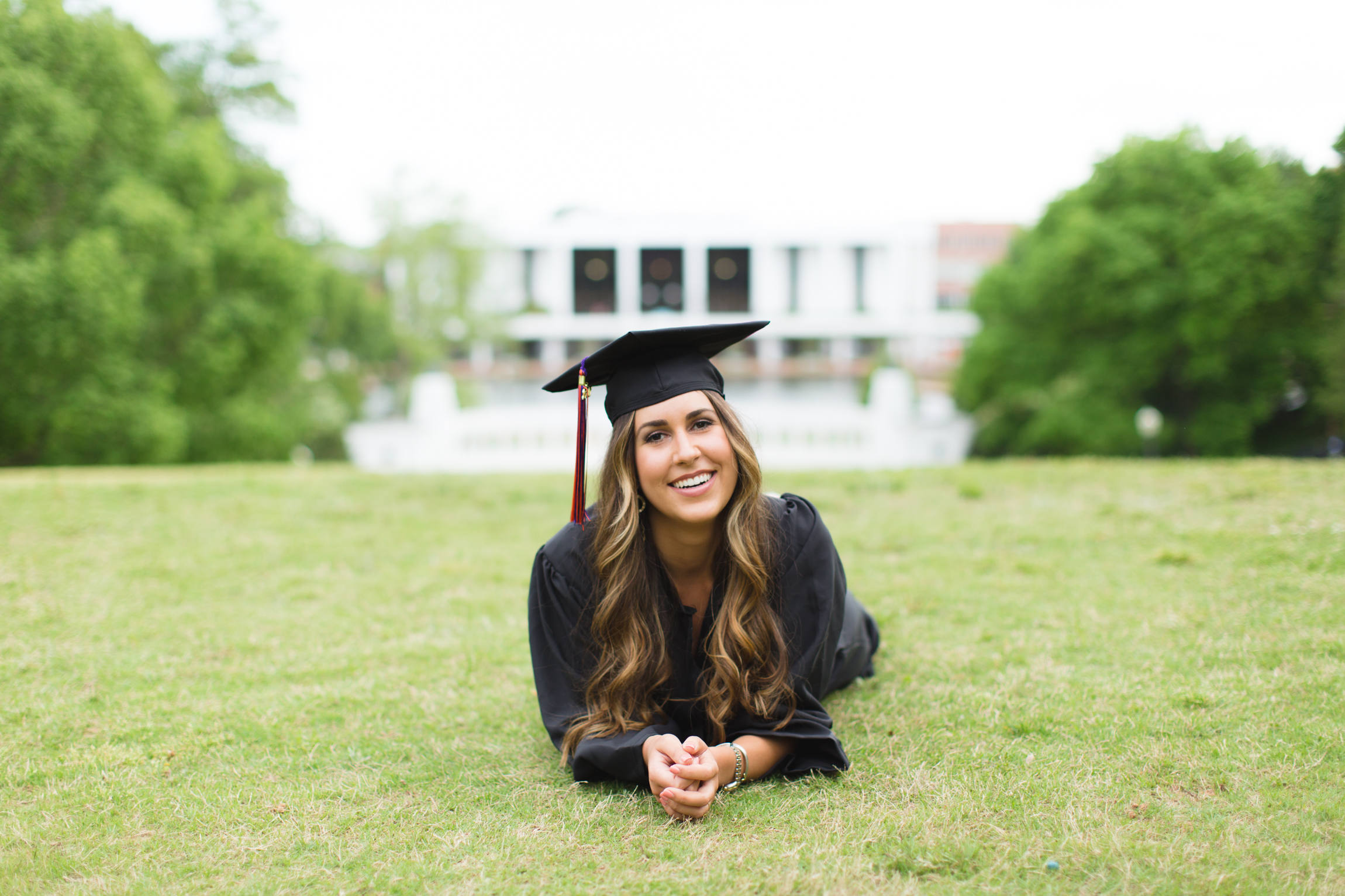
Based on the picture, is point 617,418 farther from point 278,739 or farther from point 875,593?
point 875,593

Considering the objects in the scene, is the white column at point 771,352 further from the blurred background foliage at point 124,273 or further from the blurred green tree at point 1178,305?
the blurred background foliage at point 124,273

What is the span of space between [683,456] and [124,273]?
40.6 ft

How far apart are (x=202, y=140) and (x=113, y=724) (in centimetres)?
1390

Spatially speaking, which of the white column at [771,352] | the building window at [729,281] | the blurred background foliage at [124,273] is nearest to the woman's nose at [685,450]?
the blurred background foliage at [124,273]

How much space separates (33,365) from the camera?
11.6m

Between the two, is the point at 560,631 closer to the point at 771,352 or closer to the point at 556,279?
the point at 771,352

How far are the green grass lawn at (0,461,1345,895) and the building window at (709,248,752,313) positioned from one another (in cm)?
4730

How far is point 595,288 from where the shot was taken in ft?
174

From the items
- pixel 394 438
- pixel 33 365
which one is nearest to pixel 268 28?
pixel 394 438

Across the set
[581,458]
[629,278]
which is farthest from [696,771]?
[629,278]

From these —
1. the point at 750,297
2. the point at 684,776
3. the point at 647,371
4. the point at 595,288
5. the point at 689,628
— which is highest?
the point at 595,288

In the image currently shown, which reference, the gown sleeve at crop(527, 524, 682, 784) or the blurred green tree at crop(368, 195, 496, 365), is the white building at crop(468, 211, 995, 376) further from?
the gown sleeve at crop(527, 524, 682, 784)

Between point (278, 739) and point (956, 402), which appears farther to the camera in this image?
point (956, 402)

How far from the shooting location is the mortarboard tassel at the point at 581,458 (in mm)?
2418
